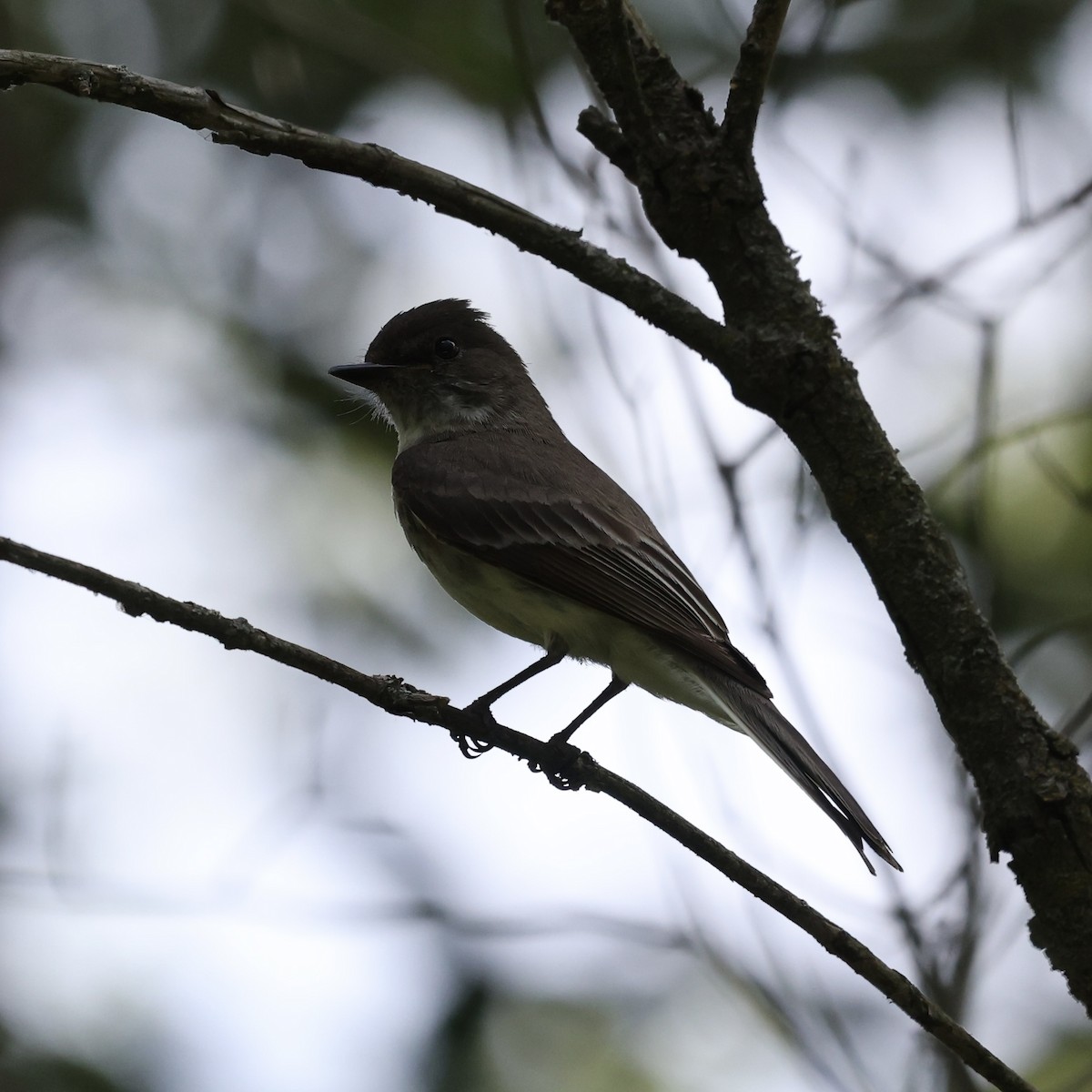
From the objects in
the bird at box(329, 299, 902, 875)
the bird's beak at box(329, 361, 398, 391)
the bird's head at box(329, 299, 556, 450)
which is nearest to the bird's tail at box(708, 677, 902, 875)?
the bird at box(329, 299, 902, 875)

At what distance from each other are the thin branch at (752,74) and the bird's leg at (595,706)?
1.79 m

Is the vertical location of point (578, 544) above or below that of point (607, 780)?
above

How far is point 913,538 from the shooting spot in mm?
3016

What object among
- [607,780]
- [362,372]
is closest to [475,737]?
[607,780]

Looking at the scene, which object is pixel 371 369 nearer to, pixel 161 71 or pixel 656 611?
pixel 656 611

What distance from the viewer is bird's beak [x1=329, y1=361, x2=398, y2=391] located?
5.59 meters

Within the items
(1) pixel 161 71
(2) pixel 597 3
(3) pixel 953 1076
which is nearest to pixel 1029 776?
(3) pixel 953 1076

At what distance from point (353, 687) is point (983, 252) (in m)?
2.60

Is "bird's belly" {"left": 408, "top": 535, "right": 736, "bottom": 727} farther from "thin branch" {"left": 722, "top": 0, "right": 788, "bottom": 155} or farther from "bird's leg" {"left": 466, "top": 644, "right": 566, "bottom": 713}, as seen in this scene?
"thin branch" {"left": 722, "top": 0, "right": 788, "bottom": 155}

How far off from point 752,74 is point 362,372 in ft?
9.34

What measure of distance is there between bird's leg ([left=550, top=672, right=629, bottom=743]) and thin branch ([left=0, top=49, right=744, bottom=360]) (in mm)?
1441

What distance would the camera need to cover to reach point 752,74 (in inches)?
120

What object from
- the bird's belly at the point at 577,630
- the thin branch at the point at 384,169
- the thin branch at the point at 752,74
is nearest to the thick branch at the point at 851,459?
the thin branch at the point at 752,74

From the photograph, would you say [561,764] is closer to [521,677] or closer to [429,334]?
[521,677]
